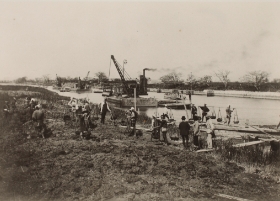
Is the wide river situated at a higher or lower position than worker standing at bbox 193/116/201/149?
lower

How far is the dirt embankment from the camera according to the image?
20.6 feet

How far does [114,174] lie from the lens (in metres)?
7.23

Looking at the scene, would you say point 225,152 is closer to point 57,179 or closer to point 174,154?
point 174,154

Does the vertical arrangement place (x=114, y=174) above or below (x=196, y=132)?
below

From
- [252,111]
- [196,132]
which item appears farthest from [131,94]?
[196,132]

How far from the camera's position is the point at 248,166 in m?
8.95

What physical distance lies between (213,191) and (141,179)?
2.00 meters

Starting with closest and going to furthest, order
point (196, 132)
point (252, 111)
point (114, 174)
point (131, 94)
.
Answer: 1. point (114, 174)
2. point (196, 132)
3. point (252, 111)
4. point (131, 94)

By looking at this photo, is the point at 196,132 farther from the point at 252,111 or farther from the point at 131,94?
the point at 131,94

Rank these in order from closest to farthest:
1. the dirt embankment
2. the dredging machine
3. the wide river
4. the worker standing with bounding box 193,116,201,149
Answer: the dirt embankment < the worker standing with bounding box 193,116,201,149 < the wide river < the dredging machine

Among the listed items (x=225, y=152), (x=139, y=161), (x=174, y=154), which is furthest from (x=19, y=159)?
(x=225, y=152)

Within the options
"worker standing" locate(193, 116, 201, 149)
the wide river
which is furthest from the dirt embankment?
the wide river

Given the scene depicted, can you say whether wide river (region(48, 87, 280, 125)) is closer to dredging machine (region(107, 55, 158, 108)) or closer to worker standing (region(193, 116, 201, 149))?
dredging machine (region(107, 55, 158, 108))

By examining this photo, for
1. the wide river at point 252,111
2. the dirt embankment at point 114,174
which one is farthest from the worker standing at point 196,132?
the wide river at point 252,111
